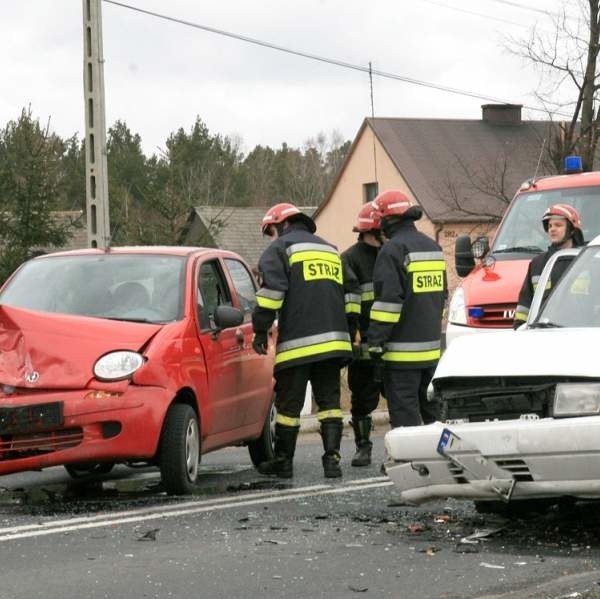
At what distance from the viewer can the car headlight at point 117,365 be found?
30.9ft

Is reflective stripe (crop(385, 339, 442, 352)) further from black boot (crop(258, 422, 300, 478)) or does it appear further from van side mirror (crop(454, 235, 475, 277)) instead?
van side mirror (crop(454, 235, 475, 277))

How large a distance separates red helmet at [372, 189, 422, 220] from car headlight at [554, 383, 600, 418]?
3.36 metres

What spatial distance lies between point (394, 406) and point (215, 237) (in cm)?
2757

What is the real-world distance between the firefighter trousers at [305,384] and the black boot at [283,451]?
120 mm

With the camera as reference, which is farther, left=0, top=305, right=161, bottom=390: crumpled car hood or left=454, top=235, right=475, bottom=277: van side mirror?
left=454, top=235, right=475, bottom=277: van side mirror

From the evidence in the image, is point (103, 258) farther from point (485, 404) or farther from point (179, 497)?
point (485, 404)

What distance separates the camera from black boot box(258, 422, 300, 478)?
10.9 meters

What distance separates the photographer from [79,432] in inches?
368

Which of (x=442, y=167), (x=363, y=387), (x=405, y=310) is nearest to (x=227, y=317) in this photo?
(x=405, y=310)

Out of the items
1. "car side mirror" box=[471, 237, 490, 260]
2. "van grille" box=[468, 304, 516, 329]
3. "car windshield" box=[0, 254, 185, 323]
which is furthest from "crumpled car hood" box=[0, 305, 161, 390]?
"car side mirror" box=[471, 237, 490, 260]

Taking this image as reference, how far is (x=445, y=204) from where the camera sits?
48.6 metres

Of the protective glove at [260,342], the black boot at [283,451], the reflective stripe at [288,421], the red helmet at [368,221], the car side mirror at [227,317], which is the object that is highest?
the red helmet at [368,221]

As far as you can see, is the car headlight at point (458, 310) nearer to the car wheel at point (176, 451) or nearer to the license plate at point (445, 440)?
the car wheel at point (176, 451)

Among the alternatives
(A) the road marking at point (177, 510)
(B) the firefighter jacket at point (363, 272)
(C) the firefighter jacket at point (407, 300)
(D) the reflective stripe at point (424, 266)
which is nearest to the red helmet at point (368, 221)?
(B) the firefighter jacket at point (363, 272)
